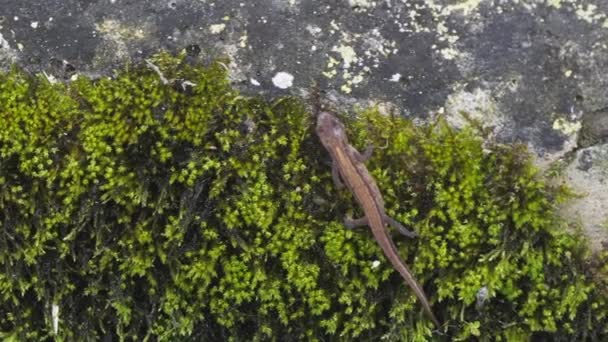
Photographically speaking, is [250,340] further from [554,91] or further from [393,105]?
[554,91]

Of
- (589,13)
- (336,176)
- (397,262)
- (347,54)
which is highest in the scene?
(589,13)

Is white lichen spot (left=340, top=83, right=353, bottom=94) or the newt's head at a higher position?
white lichen spot (left=340, top=83, right=353, bottom=94)

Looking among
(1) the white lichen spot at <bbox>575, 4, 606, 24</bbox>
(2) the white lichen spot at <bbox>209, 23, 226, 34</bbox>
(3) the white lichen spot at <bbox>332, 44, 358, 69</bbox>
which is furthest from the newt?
(1) the white lichen spot at <bbox>575, 4, 606, 24</bbox>

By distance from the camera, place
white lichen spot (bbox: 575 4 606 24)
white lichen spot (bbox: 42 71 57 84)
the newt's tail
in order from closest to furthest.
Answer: white lichen spot (bbox: 575 4 606 24)
the newt's tail
white lichen spot (bbox: 42 71 57 84)

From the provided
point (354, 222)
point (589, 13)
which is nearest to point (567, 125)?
point (589, 13)

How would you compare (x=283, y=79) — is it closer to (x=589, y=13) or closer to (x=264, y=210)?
(x=264, y=210)

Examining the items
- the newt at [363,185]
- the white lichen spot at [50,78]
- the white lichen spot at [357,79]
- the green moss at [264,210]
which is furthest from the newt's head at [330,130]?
the white lichen spot at [50,78]

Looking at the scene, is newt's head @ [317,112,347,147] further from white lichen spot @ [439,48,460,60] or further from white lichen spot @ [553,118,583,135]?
white lichen spot @ [553,118,583,135]
